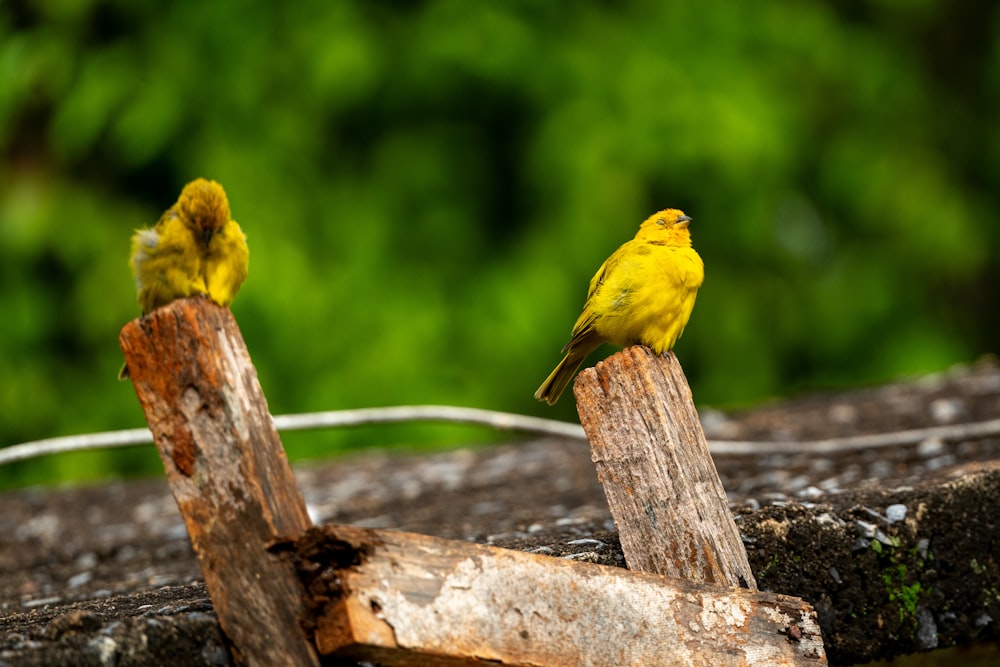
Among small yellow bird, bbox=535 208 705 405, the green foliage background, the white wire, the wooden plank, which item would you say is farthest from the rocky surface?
the green foliage background

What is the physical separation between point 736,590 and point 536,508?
1.42 metres

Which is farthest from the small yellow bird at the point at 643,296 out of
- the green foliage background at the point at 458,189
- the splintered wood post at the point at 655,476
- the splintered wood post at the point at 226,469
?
the green foliage background at the point at 458,189

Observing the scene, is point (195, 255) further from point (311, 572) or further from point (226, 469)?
point (311, 572)

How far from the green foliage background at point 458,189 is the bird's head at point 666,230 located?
4391 millimetres

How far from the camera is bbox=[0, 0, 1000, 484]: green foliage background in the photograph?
292 inches

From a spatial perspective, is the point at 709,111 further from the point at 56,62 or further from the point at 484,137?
the point at 56,62

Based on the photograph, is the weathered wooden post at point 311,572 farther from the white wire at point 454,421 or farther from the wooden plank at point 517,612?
the white wire at point 454,421

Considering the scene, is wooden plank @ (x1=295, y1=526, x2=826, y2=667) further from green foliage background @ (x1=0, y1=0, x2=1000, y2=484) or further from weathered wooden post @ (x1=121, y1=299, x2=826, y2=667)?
green foliage background @ (x1=0, y1=0, x2=1000, y2=484)

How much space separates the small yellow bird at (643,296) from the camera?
112 inches

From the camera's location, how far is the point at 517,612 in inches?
80.1

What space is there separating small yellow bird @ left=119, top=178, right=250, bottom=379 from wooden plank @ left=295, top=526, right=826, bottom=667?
1168 mm

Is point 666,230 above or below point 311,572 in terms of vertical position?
above

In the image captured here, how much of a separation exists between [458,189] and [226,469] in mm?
6353

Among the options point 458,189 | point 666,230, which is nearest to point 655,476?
point 666,230
